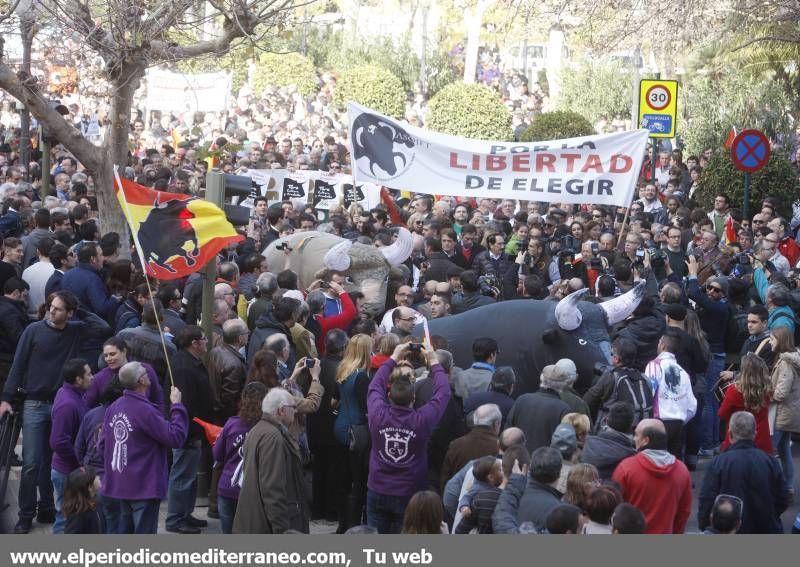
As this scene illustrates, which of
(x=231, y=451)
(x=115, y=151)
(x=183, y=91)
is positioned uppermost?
(x=183, y=91)

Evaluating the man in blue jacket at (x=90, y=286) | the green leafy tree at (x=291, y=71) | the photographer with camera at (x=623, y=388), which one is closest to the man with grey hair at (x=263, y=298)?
the man in blue jacket at (x=90, y=286)

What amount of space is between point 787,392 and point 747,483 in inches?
95.2

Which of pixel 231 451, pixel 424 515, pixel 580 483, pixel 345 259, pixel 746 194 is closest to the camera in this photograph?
pixel 424 515

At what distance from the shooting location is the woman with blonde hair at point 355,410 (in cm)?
909

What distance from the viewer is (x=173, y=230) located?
1009cm

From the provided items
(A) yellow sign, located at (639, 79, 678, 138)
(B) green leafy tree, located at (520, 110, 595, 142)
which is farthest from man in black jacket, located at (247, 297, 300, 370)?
(B) green leafy tree, located at (520, 110, 595, 142)

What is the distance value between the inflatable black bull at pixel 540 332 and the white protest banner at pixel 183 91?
56.8 ft

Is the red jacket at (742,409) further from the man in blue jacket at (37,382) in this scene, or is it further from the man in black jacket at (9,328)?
the man in black jacket at (9,328)

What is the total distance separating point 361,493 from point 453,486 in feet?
6.02

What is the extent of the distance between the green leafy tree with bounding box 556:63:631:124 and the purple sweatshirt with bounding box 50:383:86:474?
941 inches

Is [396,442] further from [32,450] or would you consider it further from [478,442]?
[32,450]

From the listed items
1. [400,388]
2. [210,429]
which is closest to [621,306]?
[400,388]

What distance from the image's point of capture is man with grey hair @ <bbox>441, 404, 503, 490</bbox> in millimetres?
7996
